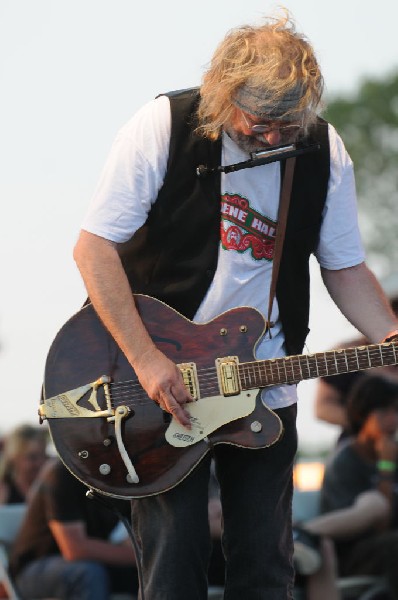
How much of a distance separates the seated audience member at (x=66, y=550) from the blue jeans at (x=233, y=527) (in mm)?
3022

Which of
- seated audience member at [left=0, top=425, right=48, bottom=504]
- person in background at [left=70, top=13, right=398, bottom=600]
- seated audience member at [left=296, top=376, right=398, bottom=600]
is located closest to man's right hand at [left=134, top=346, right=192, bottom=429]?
person in background at [left=70, top=13, right=398, bottom=600]

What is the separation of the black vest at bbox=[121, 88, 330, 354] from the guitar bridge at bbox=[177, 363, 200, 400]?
0.57 ft

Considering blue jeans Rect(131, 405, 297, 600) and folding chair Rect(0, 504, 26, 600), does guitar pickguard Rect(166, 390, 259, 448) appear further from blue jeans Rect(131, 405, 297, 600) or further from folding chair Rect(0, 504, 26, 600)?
folding chair Rect(0, 504, 26, 600)

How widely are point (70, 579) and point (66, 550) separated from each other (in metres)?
0.16

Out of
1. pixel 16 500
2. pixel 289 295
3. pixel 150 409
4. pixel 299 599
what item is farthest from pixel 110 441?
pixel 16 500

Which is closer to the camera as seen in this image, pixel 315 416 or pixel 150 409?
pixel 150 409

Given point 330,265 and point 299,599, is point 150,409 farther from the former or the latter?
point 299,599

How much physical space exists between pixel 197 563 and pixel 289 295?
894mm

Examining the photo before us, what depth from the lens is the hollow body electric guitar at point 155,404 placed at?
372 cm

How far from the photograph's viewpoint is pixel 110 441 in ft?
12.3

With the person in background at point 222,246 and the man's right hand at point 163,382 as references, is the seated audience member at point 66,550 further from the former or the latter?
the man's right hand at point 163,382

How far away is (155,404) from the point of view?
376cm

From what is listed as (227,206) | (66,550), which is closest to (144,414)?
(227,206)

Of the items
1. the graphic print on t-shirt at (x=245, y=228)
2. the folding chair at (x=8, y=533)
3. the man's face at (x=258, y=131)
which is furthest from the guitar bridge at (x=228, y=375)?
the folding chair at (x=8, y=533)
